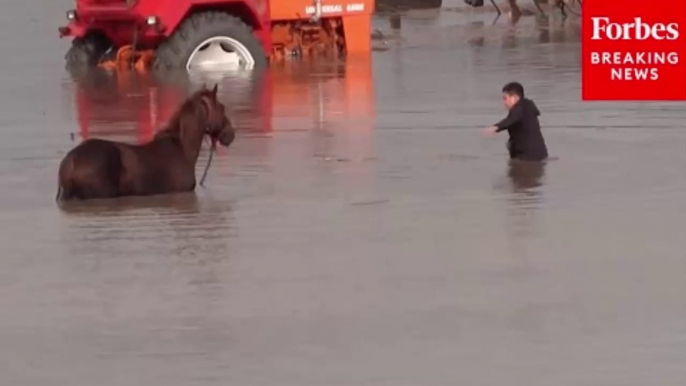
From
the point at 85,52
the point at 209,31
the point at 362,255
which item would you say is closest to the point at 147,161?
the point at 362,255

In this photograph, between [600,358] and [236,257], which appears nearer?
[600,358]

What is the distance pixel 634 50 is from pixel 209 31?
7.93m

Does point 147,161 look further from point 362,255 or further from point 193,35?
point 193,35

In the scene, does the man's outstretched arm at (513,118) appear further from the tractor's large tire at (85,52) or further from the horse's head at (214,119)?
the tractor's large tire at (85,52)

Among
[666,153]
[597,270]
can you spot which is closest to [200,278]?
[597,270]

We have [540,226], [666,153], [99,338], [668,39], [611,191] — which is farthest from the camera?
[668,39]

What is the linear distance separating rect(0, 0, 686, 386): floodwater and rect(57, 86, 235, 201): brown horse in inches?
5.5

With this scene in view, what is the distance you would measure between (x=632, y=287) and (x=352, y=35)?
1611 cm

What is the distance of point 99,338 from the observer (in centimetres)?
940

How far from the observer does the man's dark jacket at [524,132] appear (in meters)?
15.1

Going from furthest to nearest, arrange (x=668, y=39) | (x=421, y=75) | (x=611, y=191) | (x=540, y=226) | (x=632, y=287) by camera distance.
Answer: (x=421, y=75)
(x=668, y=39)
(x=611, y=191)
(x=540, y=226)
(x=632, y=287)

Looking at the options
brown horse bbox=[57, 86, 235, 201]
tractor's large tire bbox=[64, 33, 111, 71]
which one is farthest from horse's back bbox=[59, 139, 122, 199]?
tractor's large tire bbox=[64, 33, 111, 71]

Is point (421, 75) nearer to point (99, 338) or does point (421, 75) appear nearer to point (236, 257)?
point (236, 257)

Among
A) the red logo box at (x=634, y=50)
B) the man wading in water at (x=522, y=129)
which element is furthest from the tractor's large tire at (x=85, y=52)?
the man wading in water at (x=522, y=129)
